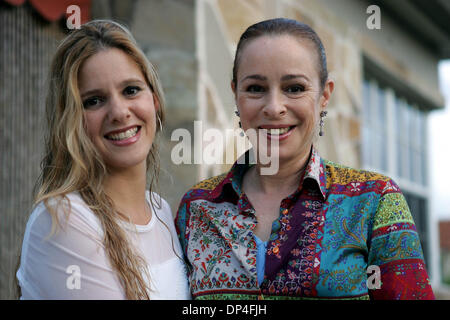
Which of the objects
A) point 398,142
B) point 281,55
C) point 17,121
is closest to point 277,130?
point 281,55

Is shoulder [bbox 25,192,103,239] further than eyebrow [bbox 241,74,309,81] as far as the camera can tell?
No

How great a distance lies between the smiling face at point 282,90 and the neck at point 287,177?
39 mm

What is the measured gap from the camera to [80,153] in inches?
70.3

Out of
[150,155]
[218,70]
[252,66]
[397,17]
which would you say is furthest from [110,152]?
[397,17]

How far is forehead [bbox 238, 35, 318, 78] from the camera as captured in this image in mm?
1796

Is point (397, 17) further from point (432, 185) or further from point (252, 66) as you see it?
point (252, 66)

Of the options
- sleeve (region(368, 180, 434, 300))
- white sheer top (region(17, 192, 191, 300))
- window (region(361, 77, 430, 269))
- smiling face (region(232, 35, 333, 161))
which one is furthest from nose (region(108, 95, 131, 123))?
window (region(361, 77, 430, 269))

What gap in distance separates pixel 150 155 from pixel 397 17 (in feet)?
19.3

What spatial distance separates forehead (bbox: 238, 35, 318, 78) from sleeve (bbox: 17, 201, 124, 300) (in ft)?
2.51

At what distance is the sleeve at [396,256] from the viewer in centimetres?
160

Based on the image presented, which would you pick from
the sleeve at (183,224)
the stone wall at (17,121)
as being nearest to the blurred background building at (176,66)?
the stone wall at (17,121)

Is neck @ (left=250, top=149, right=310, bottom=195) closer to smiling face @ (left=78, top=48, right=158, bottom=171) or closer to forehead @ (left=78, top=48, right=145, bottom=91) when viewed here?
smiling face @ (left=78, top=48, right=158, bottom=171)

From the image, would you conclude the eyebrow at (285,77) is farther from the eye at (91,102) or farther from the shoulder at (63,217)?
the shoulder at (63,217)

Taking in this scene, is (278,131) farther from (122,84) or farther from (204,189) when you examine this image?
(122,84)
